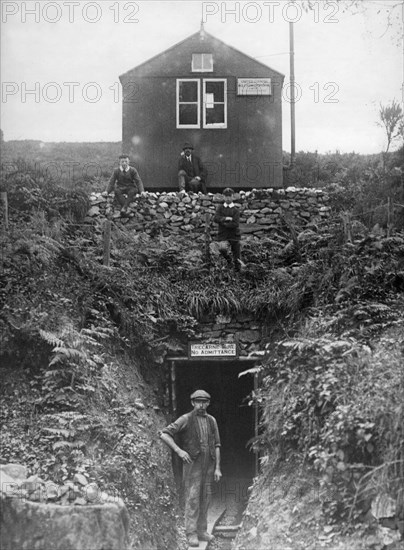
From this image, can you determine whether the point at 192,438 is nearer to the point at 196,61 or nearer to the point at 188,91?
the point at 188,91

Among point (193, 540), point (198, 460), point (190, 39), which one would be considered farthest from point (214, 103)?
point (193, 540)

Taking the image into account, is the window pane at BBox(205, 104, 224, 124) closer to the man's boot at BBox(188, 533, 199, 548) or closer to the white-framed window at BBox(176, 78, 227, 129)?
the white-framed window at BBox(176, 78, 227, 129)

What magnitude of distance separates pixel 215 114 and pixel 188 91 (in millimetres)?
1050

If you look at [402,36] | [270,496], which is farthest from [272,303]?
[402,36]

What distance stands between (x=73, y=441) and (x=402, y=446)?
164 inches

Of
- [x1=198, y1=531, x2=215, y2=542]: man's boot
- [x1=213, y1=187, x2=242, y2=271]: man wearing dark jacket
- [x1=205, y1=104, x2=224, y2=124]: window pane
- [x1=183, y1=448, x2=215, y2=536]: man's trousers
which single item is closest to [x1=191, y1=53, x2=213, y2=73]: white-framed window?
[x1=205, y1=104, x2=224, y2=124]: window pane

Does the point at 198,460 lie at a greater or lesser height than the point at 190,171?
lesser

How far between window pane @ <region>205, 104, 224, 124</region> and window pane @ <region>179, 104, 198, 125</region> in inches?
14.1

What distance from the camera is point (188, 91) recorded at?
21234mm

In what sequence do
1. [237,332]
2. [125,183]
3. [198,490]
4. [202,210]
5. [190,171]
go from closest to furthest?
[198,490]
[237,332]
[202,210]
[125,183]
[190,171]

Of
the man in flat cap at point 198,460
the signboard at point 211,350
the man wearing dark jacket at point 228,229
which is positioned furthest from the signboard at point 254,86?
the man in flat cap at point 198,460

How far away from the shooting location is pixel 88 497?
801 centimetres

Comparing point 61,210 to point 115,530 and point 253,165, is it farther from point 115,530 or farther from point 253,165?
point 115,530

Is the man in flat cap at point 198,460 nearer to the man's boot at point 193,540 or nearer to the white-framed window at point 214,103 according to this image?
the man's boot at point 193,540
